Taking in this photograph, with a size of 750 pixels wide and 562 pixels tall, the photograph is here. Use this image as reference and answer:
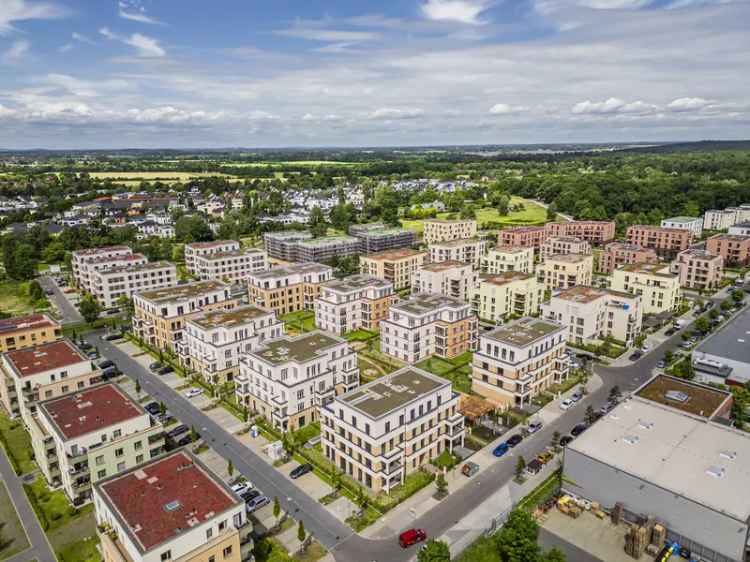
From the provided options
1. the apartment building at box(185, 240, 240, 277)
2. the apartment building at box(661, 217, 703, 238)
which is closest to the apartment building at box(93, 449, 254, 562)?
the apartment building at box(185, 240, 240, 277)

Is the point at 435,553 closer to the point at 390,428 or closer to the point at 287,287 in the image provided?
the point at 390,428

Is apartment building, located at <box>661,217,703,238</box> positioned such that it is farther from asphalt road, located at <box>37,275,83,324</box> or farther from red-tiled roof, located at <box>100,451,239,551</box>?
asphalt road, located at <box>37,275,83,324</box>

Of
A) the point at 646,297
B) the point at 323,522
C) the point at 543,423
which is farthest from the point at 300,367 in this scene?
the point at 646,297

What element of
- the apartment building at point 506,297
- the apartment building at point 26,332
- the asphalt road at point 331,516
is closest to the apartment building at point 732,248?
the apartment building at point 506,297

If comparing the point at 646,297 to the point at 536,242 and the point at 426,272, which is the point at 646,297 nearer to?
the point at 426,272

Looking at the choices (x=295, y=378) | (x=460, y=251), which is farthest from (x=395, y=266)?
(x=295, y=378)
